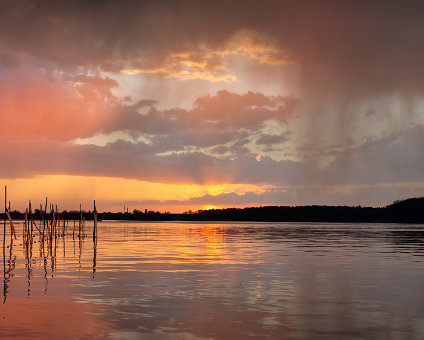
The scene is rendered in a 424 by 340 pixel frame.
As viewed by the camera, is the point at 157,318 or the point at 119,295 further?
the point at 119,295

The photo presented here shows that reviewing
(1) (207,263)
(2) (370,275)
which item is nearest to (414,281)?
(2) (370,275)

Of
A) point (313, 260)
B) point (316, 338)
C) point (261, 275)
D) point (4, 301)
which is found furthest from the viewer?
point (313, 260)

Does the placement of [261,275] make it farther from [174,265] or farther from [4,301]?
[4,301]

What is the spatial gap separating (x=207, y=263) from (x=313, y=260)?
8.03 metres

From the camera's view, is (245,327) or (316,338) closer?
(316,338)

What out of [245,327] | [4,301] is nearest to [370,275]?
[245,327]

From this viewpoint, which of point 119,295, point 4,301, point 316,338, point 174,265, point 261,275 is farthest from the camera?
point 174,265

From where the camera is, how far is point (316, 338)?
17.3 metres

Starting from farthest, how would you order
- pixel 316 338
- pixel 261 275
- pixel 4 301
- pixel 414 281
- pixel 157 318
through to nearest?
1. pixel 261 275
2. pixel 414 281
3. pixel 4 301
4. pixel 157 318
5. pixel 316 338

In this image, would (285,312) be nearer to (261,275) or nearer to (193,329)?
(193,329)

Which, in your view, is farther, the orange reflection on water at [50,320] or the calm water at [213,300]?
the calm water at [213,300]

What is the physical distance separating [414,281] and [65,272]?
1935 cm

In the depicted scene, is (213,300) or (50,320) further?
(213,300)

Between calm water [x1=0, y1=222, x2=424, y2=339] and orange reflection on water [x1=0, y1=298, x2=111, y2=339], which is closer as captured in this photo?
orange reflection on water [x1=0, y1=298, x2=111, y2=339]
